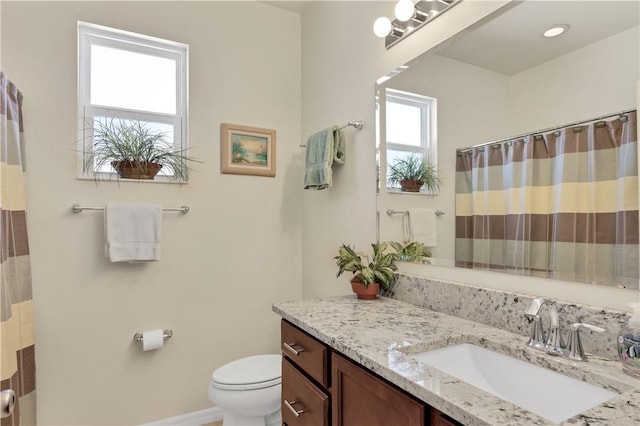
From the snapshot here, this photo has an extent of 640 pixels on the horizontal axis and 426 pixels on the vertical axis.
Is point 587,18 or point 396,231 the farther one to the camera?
point 396,231

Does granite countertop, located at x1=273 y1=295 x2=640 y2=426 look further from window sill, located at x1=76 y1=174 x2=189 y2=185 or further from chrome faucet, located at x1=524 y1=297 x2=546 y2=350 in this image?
window sill, located at x1=76 y1=174 x2=189 y2=185

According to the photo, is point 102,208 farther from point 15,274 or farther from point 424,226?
point 424,226

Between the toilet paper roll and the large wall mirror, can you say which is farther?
the toilet paper roll

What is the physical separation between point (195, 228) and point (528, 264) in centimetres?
182

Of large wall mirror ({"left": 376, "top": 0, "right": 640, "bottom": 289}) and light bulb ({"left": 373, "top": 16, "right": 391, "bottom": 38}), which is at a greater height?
light bulb ({"left": 373, "top": 16, "right": 391, "bottom": 38})

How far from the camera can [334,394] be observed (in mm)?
1086

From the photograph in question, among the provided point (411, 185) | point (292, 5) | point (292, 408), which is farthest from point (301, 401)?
point (292, 5)

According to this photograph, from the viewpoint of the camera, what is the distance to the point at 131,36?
2113mm

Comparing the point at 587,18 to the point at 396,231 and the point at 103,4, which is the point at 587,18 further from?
the point at 103,4

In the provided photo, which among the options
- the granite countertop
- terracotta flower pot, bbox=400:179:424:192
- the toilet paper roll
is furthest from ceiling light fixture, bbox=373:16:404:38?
the toilet paper roll

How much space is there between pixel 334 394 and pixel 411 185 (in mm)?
944

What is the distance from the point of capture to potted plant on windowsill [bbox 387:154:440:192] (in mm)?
1497

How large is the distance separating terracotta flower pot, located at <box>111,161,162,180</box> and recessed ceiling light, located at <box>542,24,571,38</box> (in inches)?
76.7

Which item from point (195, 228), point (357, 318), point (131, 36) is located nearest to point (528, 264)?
point (357, 318)
